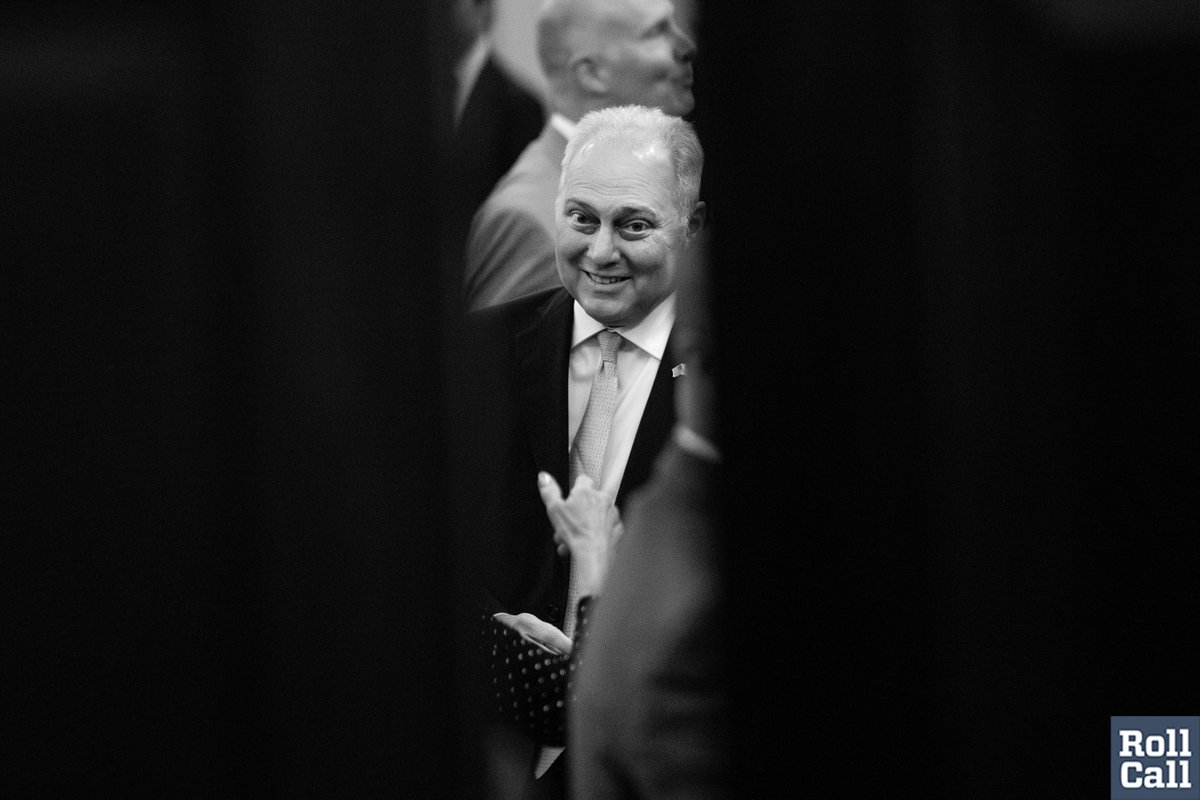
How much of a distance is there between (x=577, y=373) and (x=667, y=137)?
492 mm

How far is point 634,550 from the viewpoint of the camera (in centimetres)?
205

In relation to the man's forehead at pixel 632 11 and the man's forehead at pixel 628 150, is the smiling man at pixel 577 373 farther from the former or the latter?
the man's forehead at pixel 632 11

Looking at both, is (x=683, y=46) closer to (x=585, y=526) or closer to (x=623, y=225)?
(x=623, y=225)

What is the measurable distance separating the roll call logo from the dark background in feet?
0.13

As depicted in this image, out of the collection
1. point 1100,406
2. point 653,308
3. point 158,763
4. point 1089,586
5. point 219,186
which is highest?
point 219,186

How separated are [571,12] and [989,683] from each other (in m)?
1.55

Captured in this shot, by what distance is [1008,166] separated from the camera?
6.86 ft

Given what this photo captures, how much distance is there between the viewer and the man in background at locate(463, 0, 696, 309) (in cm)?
206

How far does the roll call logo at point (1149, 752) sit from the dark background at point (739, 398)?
4 cm

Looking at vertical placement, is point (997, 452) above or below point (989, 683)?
above

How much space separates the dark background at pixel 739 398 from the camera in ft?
6.78

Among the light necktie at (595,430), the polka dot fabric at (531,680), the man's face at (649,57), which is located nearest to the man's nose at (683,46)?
the man's face at (649,57)

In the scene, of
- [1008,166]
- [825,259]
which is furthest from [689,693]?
[1008,166]

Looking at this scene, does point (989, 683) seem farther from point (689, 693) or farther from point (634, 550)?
point (634, 550)
